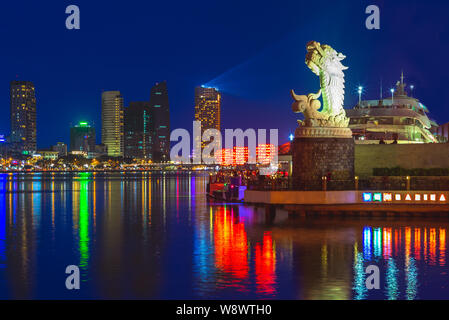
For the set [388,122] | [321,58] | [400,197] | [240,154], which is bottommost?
[400,197]

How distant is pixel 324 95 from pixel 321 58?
2313 millimetres

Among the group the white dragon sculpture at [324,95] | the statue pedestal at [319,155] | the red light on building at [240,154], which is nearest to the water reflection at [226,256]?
the statue pedestal at [319,155]

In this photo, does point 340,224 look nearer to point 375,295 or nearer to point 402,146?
point 402,146

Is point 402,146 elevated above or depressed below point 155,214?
above

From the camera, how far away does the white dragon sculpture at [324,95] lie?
38625mm

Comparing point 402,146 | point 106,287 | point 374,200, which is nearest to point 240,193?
point 402,146

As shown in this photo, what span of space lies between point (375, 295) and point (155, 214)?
1194 inches

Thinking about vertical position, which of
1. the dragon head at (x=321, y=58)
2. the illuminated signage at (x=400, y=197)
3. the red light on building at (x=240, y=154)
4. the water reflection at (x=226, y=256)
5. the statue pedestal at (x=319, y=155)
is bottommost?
the water reflection at (x=226, y=256)

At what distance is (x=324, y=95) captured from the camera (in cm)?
3950

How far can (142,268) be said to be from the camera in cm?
2312

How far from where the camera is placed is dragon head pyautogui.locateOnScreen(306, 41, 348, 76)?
3906cm

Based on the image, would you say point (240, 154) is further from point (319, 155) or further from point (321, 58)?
point (319, 155)

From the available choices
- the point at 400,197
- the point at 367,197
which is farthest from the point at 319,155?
the point at 400,197

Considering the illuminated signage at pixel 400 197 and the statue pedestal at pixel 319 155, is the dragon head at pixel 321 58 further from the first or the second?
the illuminated signage at pixel 400 197
